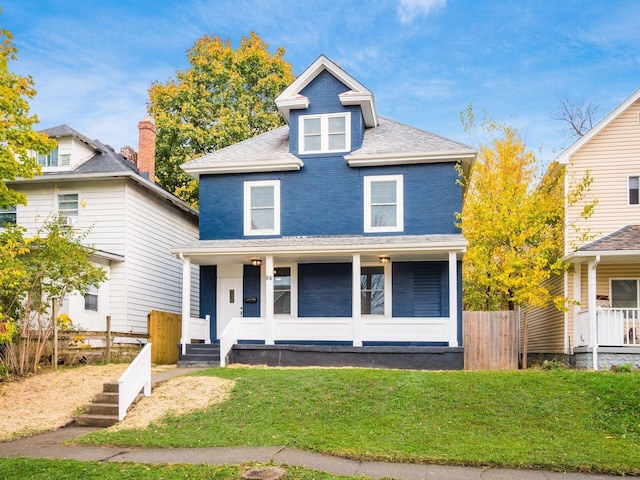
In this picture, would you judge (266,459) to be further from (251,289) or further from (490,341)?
(251,289)

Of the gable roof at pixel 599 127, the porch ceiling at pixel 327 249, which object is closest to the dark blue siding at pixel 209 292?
the porch ceiling at pixel 327 249

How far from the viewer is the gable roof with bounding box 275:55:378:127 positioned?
20.2 m

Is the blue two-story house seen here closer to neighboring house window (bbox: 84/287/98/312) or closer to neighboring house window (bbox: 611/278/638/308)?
neighboring house window (bbox: 84/287/98/312)

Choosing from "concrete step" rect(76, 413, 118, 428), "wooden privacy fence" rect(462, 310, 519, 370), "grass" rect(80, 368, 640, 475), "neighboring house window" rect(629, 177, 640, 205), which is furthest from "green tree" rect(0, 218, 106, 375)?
"neighboring house window" rect(629, 177, 640, 205)

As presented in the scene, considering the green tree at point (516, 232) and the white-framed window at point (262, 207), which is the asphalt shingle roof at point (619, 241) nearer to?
the green tree at point (516, 232)

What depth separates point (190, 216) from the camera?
2639 centimetres

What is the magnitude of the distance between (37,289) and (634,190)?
1691 cm

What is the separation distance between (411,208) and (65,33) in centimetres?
1197

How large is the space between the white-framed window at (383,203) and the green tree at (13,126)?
925 cm

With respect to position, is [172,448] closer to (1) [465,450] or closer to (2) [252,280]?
(1) [465,450]

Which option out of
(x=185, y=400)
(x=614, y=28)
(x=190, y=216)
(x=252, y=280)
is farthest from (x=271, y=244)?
(x=614, y=28)

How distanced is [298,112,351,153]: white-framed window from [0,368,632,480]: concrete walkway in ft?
39.9

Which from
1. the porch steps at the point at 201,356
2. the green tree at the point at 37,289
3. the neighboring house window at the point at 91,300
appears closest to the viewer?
the green tree at the point at 37,289

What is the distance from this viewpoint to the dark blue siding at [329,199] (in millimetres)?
19375
